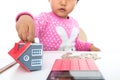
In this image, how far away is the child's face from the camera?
991 mm

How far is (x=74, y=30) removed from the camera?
110 centimetres

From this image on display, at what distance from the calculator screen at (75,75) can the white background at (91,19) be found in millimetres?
1156

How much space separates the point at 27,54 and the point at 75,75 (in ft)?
0.38

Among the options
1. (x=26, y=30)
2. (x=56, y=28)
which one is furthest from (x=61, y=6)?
(x=26, y=30)

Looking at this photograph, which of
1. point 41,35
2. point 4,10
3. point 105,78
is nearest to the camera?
point 105,78

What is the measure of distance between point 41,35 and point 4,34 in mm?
639

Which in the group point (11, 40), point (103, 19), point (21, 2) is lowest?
point (11, 40)

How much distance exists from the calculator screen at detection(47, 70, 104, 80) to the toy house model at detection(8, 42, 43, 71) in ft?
0.20

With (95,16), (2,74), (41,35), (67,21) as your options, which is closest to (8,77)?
(2,74)

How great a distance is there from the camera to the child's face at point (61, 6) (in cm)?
99

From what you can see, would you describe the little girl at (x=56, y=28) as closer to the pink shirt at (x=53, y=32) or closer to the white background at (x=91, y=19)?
the pink shirt at (x=53, y=32)

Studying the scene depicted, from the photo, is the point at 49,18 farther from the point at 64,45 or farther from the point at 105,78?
the point at 105,78

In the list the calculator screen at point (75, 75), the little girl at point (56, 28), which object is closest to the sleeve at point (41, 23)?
the little girl at point (56, 28)

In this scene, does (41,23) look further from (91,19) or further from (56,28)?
(91,19)
